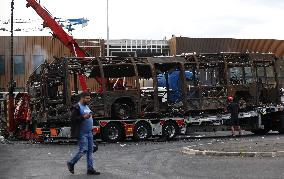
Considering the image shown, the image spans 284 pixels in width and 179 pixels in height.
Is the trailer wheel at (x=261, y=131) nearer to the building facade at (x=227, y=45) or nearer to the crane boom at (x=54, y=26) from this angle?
the crane boom at (x=54, y=26)

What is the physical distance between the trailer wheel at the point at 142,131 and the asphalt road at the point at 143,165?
5084 millimetres

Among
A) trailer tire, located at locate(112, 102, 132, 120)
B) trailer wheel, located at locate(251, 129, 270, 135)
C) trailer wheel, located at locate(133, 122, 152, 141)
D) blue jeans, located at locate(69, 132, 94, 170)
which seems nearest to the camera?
blue jeans, located at locate(69, 132, 94, 170)

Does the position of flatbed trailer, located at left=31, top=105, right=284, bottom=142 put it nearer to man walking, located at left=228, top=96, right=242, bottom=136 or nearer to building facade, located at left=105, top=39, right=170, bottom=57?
man walking, located at left=228, top=96, right=242, bottom=136

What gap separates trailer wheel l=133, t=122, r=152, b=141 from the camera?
2458 centimetres

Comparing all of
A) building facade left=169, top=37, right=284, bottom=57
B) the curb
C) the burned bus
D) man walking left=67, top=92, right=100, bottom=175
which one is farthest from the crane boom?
building facade left=169, top=37, right=284, bottom=57

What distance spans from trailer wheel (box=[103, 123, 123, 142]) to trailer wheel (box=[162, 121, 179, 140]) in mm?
1979

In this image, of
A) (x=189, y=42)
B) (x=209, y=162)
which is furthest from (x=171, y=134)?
(x=189, y=42)

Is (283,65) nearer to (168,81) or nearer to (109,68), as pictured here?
(168,81)

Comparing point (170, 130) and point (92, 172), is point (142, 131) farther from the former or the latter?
point (92, 172)

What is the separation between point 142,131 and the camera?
2483 centimetres

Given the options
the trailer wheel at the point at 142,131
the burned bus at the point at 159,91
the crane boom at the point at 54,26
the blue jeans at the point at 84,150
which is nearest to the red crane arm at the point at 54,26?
the crane boom at the point at 54,26

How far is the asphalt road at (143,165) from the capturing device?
1257 cm

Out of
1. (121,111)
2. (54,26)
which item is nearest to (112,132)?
(121,111)

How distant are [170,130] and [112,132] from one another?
263 cm
